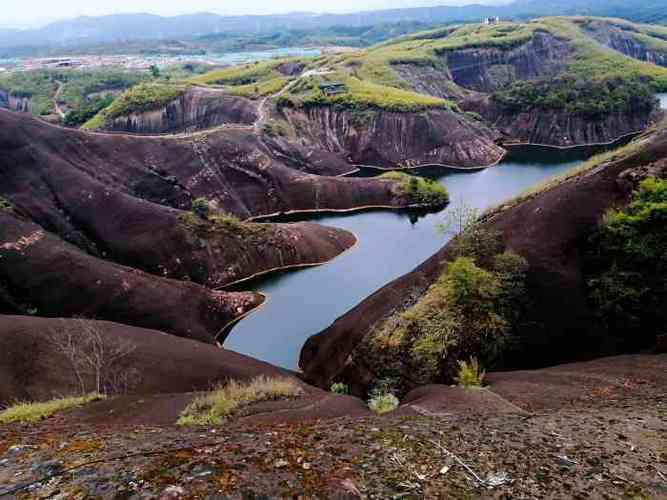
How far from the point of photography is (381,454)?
936 cm

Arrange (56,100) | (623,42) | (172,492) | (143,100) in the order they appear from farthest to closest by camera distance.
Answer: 1. (623,42)
2. (56,100)
3. (143,100)
4. (172,492)

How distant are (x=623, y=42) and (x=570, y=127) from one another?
→ 94411 millimetres

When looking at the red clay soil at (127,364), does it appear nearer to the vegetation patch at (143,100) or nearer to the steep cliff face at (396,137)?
the steep cliff face at (396,137)

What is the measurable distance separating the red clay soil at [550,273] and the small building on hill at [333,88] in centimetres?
7739

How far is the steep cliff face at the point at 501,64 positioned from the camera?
139 m

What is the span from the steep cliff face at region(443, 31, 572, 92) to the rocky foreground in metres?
139

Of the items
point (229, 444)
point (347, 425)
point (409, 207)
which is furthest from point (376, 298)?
point (409, 207)

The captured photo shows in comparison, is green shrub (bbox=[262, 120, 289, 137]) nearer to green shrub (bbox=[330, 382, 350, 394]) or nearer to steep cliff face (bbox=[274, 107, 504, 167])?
steep cliff face (bbox=[274, 107, 504, 167])

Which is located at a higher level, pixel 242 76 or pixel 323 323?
pixel 242 76

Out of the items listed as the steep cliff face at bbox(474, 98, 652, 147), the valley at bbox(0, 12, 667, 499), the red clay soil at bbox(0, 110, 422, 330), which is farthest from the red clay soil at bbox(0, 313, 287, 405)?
the steep cliff face at bbox(474, 98, 652, 147)

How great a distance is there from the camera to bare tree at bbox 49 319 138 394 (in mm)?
23641

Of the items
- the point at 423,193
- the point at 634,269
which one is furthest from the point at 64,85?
the point at 634,269

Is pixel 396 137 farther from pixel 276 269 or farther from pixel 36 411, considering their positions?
pixel 36 411

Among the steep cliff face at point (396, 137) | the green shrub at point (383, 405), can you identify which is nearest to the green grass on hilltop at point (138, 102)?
the steep cliff face at point (396, 137)
